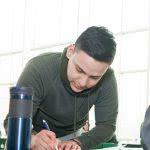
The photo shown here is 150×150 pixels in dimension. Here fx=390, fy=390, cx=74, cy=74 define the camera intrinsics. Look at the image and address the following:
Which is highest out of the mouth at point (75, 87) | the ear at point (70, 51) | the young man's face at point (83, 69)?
the ear at point (70, 51)

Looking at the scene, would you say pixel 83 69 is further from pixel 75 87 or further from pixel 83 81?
pixel 75 87

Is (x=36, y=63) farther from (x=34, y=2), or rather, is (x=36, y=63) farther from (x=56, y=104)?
(x=34, y=2)

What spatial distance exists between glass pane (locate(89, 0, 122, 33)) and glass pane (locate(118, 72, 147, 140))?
3.21 ft

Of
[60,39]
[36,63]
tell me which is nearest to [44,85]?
[36,63]

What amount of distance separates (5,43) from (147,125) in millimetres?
8496

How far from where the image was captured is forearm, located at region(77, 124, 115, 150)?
209 cm

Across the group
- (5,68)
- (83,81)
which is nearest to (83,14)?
(5,68)

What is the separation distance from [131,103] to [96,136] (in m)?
4.59

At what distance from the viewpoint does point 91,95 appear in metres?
2.28

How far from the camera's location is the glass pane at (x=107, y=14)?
7067 mm

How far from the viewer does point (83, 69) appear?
1892 mm

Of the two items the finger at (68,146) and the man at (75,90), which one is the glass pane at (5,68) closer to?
the man at (75,90)

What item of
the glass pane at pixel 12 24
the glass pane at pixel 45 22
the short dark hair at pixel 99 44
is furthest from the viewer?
the glass pane at pixel 12 24

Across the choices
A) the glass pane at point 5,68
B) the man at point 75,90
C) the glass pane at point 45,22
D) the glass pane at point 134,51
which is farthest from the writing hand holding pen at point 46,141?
the glass pane at point 5,68
